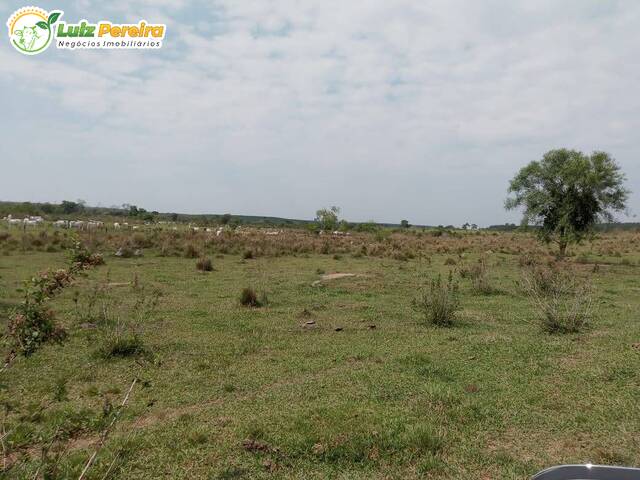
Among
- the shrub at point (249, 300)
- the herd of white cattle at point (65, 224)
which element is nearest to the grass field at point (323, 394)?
the shrub at point (249, 300)

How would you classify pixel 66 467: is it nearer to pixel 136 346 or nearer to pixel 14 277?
pixel 136 346

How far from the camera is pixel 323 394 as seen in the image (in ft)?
18.6

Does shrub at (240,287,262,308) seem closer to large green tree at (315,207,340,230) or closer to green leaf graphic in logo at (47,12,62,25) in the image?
green leaf graphic in logo at (47,12,62,25)

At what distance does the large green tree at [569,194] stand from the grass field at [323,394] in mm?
13568

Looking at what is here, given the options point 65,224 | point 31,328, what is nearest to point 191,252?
point 31,328

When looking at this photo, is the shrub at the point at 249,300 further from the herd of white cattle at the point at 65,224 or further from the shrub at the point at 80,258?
the herd of white cattle at the point at 65,224

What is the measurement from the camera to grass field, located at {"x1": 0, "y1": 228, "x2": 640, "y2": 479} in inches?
159

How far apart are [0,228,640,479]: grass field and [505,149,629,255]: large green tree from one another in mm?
13568

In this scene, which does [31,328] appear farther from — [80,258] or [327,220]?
[327,220]

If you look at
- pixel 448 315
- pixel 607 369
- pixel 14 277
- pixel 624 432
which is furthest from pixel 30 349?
pixel 14 277

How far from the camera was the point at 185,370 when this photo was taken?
6.71 meters

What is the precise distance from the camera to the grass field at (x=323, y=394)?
13.3 feet

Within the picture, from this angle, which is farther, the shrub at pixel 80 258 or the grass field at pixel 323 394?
the grass field at pixel 323 394

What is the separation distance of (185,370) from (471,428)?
409 centimetres
